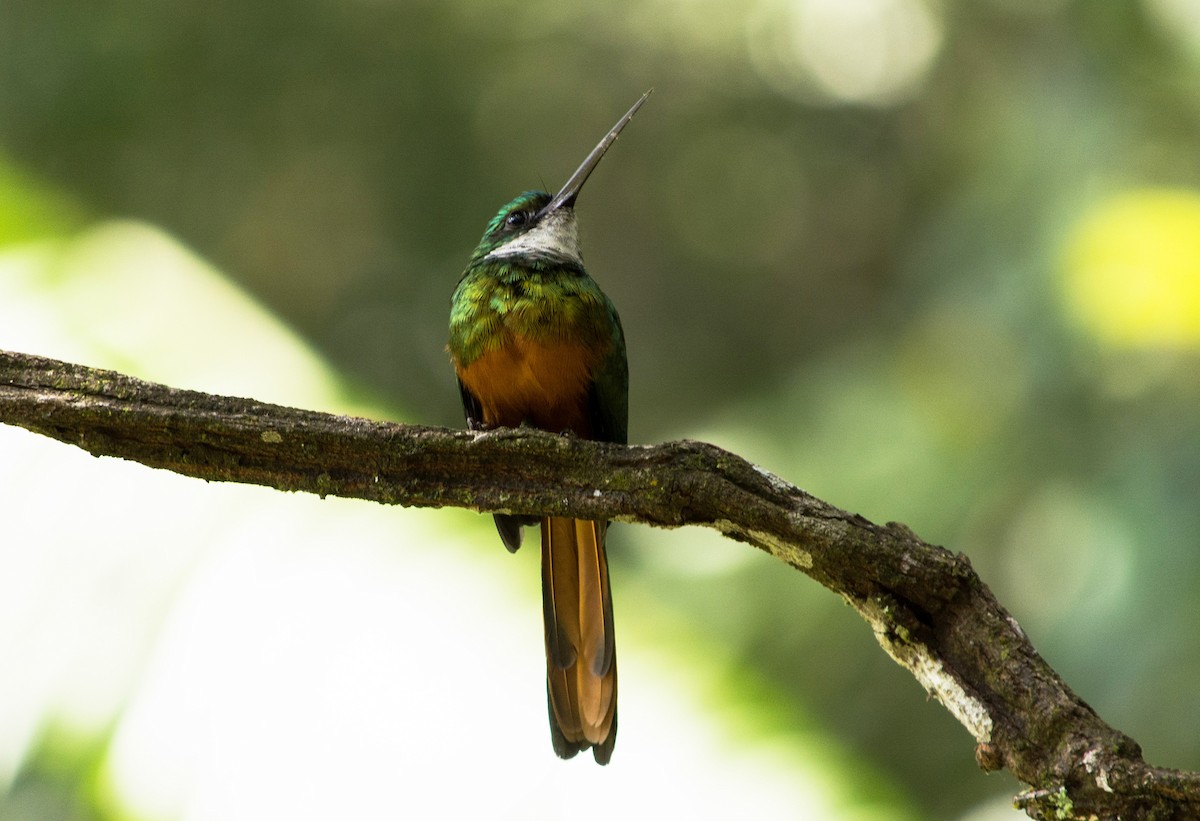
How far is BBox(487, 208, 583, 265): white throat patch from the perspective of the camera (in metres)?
2.64

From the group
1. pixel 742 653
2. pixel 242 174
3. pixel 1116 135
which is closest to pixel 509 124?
pixel 242 174

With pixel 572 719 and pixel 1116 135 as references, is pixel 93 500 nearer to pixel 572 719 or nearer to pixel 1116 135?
pixel 572 719

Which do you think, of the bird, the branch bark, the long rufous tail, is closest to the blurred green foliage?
the bird

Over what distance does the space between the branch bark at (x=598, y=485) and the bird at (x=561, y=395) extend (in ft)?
1.76

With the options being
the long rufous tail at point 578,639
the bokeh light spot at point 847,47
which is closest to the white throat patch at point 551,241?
the long rufous tail at point 578,639

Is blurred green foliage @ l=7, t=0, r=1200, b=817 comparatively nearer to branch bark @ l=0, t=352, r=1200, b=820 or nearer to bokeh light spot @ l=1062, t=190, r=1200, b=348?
bokeh light spot @ l=1062, t=190, r=1200, b=348

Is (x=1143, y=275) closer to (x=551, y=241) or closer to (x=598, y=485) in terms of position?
(x=551, y=241)

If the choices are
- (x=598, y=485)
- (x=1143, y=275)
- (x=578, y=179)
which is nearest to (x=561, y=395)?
(x=598, y=485)

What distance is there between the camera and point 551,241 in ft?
9.15

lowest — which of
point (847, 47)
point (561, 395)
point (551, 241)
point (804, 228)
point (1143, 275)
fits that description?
point (561, 395)

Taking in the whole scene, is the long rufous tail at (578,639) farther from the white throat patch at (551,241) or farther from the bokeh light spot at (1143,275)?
the bokeh light spot at (1143,275)

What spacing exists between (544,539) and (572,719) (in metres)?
0.34

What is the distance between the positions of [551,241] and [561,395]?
513mm

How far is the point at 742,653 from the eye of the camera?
340 centimetres
